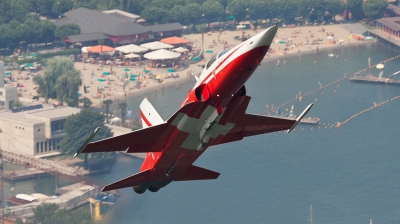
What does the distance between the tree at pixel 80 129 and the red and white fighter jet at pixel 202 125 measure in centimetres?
10227

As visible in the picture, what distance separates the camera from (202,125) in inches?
2926

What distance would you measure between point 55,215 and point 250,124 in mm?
89798

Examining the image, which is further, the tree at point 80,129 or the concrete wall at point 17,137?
the tree at point 80,129

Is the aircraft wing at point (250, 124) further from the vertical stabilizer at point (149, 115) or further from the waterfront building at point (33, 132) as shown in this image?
the waterfront building at point (33, 132)

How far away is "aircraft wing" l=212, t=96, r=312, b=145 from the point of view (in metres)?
77.2

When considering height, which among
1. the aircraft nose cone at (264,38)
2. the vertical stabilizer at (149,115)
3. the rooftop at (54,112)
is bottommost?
the rooftop at (54,112)

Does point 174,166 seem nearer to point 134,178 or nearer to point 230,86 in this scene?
point 134,178

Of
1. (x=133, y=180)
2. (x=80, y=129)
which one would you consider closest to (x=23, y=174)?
(x=80, y=129)

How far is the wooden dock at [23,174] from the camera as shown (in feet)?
582

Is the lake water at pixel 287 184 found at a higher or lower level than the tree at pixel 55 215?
higher

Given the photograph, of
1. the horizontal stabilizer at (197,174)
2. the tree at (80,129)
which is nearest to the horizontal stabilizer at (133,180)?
the horizontal stabilizer at (197,174)

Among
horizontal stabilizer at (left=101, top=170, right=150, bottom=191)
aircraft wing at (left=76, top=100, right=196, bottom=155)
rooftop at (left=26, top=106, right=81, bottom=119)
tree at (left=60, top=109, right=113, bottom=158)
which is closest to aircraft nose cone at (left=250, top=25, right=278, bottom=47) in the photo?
aircraft wing at (left=76, top=100, right=196, bottom=155)

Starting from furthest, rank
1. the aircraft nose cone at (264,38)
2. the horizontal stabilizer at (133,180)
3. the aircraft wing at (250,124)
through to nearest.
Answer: the horizontal stabilizer at (133,180), the aircraft wing at (250,124), the aircraft nose cone at (264,38)

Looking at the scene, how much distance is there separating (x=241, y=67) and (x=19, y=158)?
388 feet
